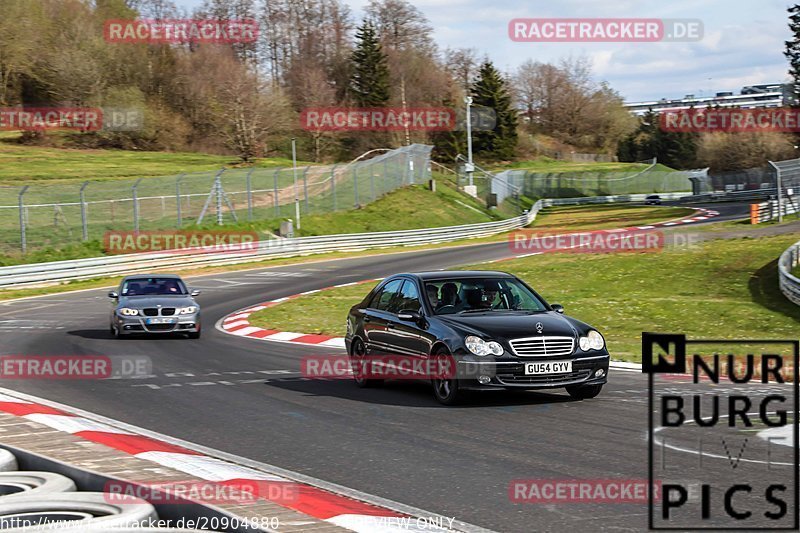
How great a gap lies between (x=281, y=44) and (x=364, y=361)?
10032 centimetres

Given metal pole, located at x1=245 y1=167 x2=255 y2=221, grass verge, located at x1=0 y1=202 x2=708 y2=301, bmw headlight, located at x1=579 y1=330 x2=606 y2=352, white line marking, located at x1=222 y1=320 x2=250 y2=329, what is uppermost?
metal pole, located at x1=245 y1=167 x2=255 y2=221

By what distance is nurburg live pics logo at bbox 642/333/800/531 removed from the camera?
5918 mm

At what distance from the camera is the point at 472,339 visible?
10.8 metres

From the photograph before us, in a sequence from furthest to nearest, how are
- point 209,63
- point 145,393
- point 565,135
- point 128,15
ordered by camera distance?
point 565,135 < point 128,15 < point 209,63 < point 145,393

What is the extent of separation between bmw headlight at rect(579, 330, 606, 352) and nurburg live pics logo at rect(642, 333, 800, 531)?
2.76ft

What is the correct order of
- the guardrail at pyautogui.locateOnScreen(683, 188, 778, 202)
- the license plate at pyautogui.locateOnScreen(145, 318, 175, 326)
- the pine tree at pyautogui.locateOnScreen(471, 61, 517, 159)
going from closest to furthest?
the license plate at pyautogui.locateOnScreen(145, 318, 175, 326)
the guardrail at pyautogui.locateOnScreen(683, 188, 778, 202)
the pine tree at pyautogui.locateOnScreen(471, 61, 517, 159)

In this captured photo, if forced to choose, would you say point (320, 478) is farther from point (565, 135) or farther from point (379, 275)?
point (565, 135)

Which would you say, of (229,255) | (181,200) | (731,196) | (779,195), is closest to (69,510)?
(229,255)

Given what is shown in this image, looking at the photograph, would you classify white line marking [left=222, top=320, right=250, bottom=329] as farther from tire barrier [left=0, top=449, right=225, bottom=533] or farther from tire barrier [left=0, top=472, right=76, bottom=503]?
tire barrier [left=0, top=449, right=225, bottom=533]

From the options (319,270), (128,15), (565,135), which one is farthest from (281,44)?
(319,270)

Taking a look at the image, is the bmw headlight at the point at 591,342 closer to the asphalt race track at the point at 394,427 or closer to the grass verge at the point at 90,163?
the asphalt race track at the point at 394,427

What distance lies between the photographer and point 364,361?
13.0 meters

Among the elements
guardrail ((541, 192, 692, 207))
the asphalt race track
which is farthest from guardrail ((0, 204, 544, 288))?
guardrail ((541, 192, 692, 207))

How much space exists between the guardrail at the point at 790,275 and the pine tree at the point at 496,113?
3171 inches
